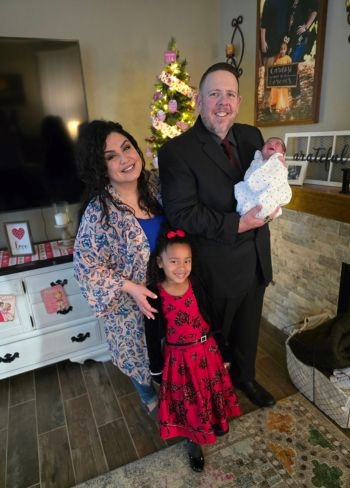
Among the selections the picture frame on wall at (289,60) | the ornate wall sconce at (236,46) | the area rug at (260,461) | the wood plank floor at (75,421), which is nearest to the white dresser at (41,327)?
the wood plank floor at (75,421)

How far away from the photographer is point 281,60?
1.97 metres

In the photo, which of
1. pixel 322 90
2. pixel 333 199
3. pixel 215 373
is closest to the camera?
pixel 215 373

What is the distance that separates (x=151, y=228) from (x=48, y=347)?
3.87ft

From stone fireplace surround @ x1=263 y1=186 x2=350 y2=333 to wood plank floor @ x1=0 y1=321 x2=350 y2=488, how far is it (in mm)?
298

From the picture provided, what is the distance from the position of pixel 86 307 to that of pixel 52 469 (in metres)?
0.83

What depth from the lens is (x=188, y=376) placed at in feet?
4.23

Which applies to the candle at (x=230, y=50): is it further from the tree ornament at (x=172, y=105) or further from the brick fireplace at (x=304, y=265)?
the brick fireplace at (x=304, y=265)

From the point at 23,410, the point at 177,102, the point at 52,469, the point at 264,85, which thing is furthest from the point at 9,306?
the point at 264,85

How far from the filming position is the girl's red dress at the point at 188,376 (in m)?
1.26

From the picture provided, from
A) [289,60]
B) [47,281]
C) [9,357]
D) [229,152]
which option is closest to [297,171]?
[289,60]

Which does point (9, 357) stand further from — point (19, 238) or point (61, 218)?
point (61, 218)

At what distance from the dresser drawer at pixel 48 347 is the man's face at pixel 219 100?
4.63ft

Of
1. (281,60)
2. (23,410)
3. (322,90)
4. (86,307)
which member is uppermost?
(281,60)

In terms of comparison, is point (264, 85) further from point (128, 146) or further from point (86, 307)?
point (86, 307)
